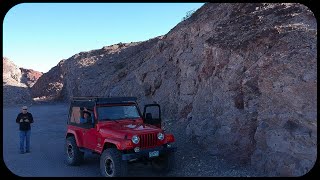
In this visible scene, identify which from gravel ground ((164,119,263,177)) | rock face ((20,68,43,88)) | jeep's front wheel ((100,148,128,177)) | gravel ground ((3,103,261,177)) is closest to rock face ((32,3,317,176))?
gravel ground ((164,119,263,177))

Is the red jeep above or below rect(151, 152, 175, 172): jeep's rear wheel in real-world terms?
above

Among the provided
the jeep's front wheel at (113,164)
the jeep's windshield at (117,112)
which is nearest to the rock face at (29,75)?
the jeep's windshield at (117,112)

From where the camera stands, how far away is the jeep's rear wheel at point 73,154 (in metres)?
12.2

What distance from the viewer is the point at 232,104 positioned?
12328 mm

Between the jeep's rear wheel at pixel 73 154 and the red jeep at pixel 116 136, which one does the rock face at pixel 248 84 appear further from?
the jeep's rear wheel at pixel 73 154

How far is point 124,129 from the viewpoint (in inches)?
414

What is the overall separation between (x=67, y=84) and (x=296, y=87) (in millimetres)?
34254

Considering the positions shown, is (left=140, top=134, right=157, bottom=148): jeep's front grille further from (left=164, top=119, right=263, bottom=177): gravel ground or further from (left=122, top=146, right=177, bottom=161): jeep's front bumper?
(left=164, top=119, right=263, bottom=177): gravel ground

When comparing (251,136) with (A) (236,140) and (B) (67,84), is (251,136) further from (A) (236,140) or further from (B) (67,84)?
(B) (67,84)

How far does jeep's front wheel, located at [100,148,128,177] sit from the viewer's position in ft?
32.6

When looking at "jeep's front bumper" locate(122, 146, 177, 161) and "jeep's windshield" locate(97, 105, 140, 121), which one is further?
"jeep's windshield" locate(97, 105, 140, 121)

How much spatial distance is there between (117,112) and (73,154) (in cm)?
221

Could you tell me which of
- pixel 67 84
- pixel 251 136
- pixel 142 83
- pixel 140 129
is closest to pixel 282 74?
pixel 251 136

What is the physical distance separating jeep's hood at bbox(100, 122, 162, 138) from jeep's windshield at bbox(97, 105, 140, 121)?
39 centimetres
